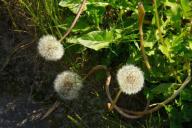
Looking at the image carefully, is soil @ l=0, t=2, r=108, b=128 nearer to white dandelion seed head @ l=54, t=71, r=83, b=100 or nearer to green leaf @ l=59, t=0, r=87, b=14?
white dandelion seed head @ l=54, t=71, r=83, b=100

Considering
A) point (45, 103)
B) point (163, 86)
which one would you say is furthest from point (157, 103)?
point (45, 103)

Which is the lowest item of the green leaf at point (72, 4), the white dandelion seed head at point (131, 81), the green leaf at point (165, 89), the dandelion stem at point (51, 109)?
the dandelion stem at point (51, 109)

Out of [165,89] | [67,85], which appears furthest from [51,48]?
[165,89]

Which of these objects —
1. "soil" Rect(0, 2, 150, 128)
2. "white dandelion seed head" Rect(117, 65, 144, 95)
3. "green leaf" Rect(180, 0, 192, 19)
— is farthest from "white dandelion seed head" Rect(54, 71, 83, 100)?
"green leaf" Rect(180, 0, 192, 19)

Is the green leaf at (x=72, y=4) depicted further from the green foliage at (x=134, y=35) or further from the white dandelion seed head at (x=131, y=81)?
the white dandelion seed head at (x=131, y=81)

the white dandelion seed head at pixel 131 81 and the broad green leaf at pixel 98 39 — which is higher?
the broad green leaf at pixel 98 39

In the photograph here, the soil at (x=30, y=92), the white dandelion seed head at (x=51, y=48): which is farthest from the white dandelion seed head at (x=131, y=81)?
the white dandelion seed head at (x=51, y=48)

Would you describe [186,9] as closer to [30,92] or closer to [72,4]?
[72,4]
